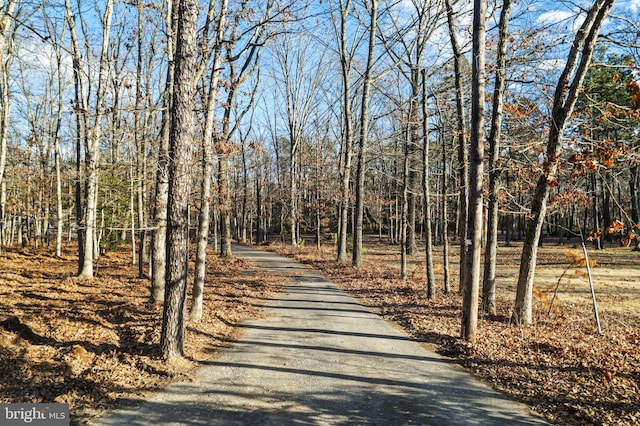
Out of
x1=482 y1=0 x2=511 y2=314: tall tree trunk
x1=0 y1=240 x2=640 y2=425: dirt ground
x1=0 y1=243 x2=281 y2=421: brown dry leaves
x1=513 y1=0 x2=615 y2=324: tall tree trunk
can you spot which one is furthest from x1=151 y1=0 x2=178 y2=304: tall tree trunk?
x1=513 y1=0 x2=615 y2=324: tall tree trunk

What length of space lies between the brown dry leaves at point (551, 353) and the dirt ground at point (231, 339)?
2 cm

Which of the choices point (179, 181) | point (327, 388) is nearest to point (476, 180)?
point (327, 388)

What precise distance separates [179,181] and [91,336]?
337cm

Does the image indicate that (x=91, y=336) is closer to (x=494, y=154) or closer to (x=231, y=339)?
(x=231, y=339)

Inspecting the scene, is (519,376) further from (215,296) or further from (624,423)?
(215,296)

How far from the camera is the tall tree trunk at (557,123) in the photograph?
23.9 ft

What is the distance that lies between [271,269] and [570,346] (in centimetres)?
1328

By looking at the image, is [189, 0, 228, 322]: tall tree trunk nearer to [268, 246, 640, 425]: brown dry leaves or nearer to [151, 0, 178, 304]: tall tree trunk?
[151, 0, 178, 304]: tall tree trunk

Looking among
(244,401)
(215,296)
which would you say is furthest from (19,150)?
(244,401)

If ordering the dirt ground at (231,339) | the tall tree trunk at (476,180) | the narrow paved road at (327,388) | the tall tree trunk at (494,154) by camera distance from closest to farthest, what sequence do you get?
the narrow paved road at (327,388) → the dirt ground at (231,339) → the tall tree trunk at (476,180) → the tall tree trunk at (494,154)

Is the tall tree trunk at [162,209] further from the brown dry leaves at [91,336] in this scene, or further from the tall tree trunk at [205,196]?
the tall tree trunk at [205,196]

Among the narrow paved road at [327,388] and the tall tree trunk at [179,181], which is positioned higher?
the tall tree trunk at [179,181]

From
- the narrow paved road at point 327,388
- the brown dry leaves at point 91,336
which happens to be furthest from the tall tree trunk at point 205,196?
the narrow paved road at point 327,388

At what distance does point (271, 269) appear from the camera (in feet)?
58.5
